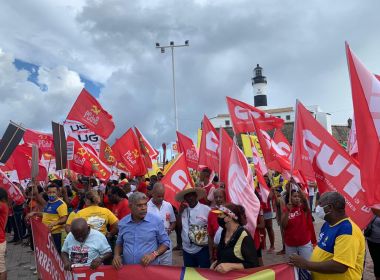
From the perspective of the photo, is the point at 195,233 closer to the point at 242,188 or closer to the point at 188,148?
the point at 242,188

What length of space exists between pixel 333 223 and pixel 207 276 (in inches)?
50.9

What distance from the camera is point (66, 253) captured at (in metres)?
4.42

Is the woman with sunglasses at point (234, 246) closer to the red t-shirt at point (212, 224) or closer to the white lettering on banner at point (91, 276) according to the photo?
the red t-shirt at point (212, 224)

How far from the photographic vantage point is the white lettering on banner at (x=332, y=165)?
4441 mm

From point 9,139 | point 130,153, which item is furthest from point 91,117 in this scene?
point 9,139

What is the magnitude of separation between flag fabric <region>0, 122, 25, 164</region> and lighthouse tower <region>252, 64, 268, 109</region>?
81.2 metres

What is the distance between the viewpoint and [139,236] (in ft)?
13.9

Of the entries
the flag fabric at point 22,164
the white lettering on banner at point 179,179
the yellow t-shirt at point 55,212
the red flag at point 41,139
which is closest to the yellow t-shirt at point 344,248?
the white lettering on banner at point 179,179

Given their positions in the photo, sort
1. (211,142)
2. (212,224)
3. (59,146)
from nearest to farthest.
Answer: (212,224) < (59,146) < (211,142)

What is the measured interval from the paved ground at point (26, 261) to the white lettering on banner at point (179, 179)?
1.82m

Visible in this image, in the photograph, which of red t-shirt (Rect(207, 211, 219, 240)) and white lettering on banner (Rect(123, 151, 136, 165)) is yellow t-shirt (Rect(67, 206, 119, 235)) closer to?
red t-shirt (Rect(207, 211, 219, 240))

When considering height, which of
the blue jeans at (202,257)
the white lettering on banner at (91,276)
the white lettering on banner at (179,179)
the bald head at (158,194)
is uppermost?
the white lettering on banner at (179,179)

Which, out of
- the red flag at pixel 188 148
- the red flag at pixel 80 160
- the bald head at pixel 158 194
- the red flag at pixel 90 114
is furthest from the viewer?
the red flag at pixel 188 148

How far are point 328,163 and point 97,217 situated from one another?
3.20 meters
